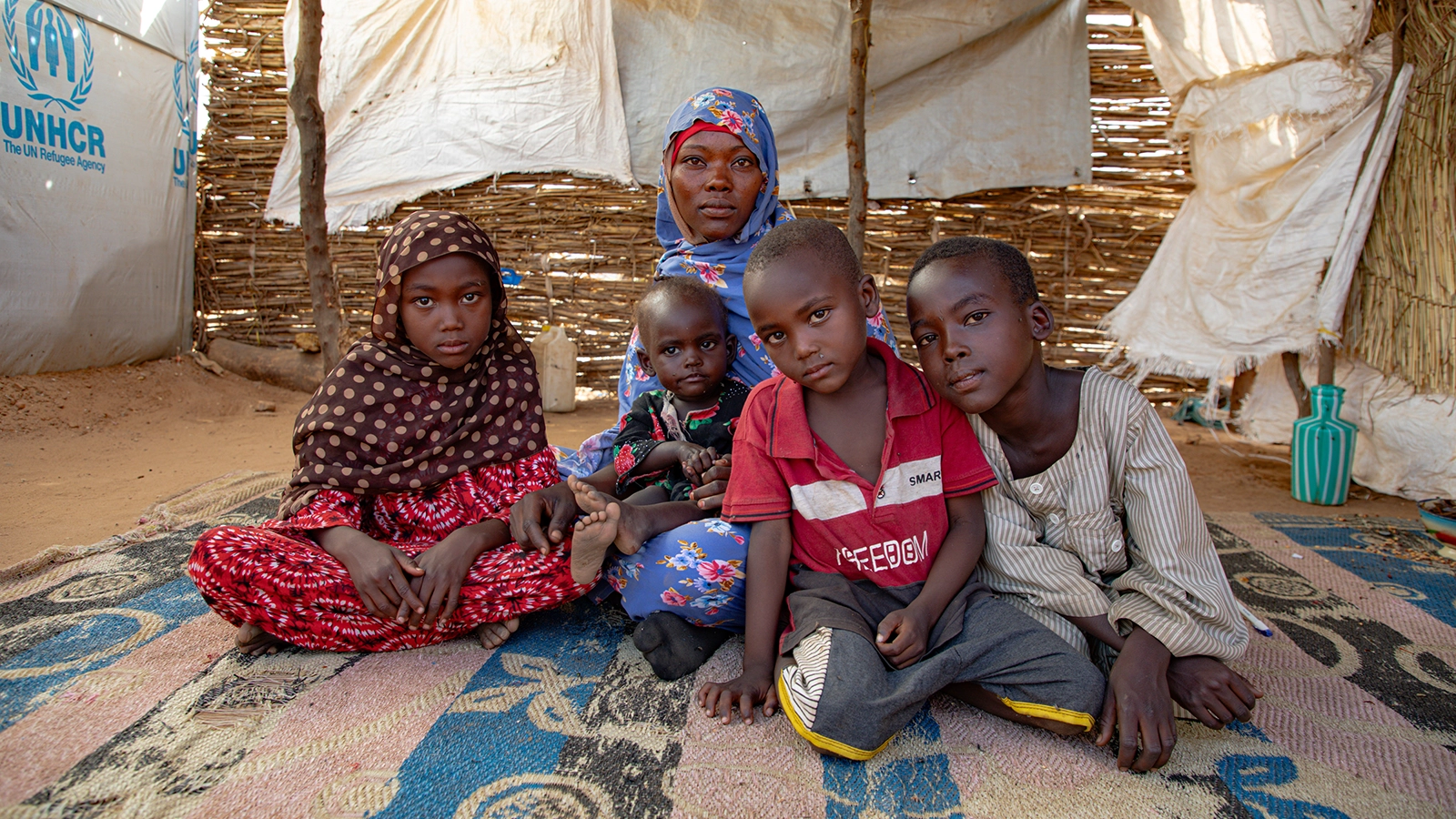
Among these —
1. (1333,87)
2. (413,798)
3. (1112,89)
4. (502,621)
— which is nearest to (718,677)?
(502,621)

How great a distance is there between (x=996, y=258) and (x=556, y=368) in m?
4.46

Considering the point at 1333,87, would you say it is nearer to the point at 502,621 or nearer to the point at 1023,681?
the point at 1023,681

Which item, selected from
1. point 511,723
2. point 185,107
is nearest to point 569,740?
point 511,723

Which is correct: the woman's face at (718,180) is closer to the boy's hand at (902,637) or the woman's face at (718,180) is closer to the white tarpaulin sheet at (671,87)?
the boy's hand at (902,637)

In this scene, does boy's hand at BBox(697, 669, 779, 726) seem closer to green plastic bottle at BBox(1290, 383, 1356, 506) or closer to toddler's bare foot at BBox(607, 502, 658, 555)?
toddler's bare foot at BBox(607, 502, 658, 555)

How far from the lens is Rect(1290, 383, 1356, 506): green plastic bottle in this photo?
11.1 ft

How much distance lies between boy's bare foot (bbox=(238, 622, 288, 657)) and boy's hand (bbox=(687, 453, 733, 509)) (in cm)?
106

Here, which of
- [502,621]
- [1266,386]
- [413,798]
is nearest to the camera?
[413,798]

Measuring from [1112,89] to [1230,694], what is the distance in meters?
4.93

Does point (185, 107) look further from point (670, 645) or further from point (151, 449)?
point (670, 645)

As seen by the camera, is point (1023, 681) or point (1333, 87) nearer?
point (1023, 681)

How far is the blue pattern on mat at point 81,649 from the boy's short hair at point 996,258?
1998 mm

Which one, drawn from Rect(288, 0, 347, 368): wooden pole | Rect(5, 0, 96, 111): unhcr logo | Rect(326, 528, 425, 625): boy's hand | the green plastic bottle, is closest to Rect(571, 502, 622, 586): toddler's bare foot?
Rect(326, 528, 425, 625): boy's hand

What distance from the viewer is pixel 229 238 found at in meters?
6.25
